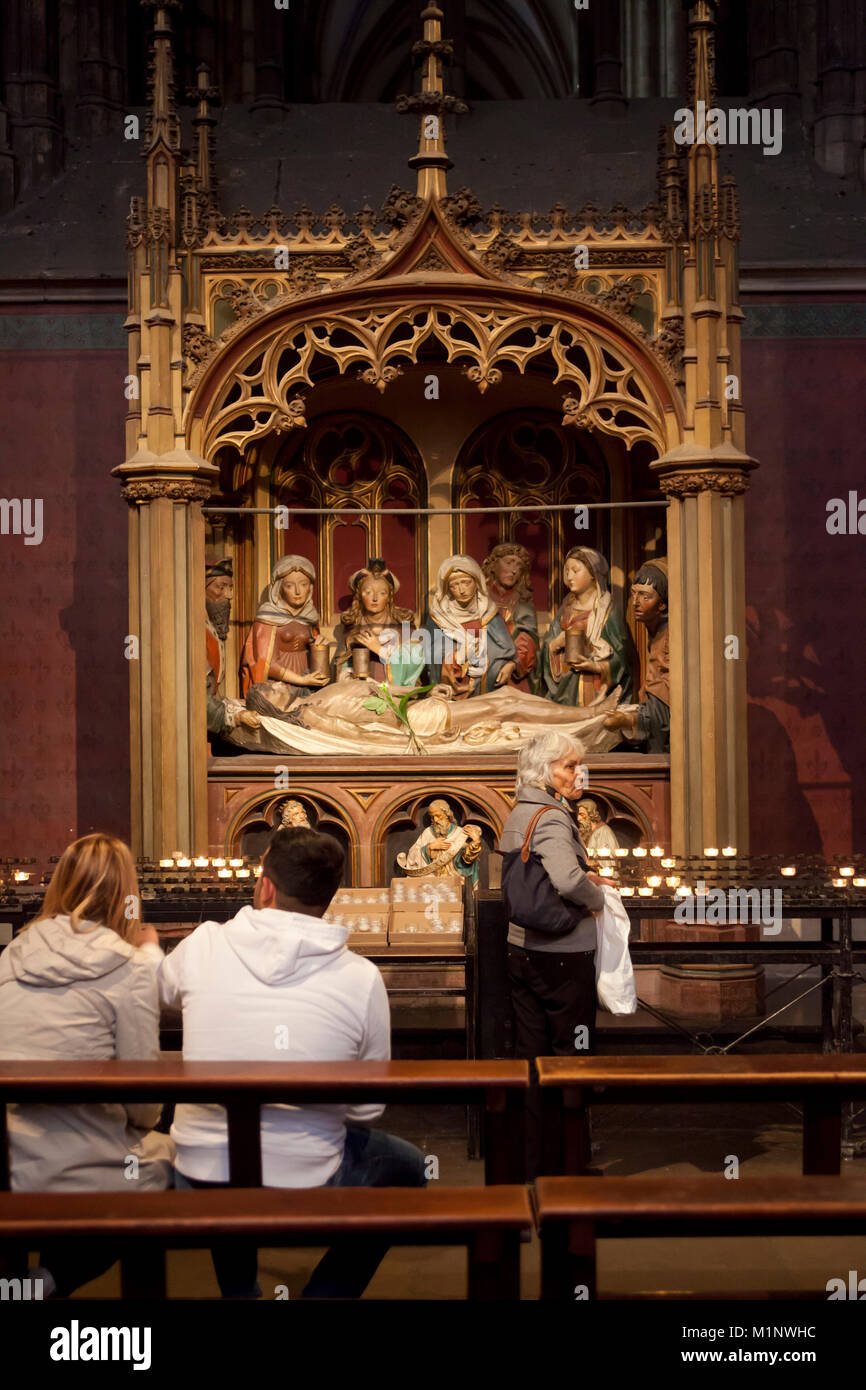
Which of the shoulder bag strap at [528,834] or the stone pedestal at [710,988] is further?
the stone pedestal at [710,988]

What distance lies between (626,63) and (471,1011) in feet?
37.9

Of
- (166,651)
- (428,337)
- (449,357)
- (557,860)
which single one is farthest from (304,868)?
(428,337)

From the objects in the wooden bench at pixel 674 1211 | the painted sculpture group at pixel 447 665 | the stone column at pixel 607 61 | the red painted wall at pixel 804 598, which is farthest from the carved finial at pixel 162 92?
the wooden bench at pixel 674 1211

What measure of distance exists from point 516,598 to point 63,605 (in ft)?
9.86

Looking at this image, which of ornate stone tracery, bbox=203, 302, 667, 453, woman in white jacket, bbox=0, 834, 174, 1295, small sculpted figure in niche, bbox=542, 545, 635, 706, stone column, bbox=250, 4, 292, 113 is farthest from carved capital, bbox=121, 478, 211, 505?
woman in white jacket, bbox=0, 834, 174, 1295

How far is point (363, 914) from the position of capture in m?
7.17

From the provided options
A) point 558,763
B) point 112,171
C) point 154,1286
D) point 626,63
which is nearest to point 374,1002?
point 154,1286

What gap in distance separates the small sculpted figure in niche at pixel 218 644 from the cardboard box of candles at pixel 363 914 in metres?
2.21

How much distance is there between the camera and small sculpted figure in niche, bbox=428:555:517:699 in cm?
1011

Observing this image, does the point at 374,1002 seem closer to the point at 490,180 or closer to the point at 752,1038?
the point at 752,1038

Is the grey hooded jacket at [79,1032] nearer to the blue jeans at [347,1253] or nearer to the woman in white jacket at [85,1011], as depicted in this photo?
the woman in white jacket at [85,1011]

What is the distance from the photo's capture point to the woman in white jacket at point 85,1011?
3.88m

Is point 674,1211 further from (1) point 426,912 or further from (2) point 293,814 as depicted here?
(2) point 293,814

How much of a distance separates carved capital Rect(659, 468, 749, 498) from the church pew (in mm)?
5536
